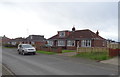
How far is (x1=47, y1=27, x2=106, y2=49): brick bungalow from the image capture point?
3372cm

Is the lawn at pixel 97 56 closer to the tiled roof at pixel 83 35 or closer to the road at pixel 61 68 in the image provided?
the road at pixel 61 68

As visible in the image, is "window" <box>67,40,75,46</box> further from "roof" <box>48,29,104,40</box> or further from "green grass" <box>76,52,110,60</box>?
"green grass" <box>76,52,110,60</box>

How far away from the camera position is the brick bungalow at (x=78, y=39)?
33.7 m

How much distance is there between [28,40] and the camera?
222ft

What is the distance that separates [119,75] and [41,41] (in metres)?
61.1

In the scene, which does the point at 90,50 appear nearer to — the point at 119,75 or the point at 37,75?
the point at 119,75

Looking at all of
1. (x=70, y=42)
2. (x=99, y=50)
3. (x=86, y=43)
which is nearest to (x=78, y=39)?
(x=86, y=43)

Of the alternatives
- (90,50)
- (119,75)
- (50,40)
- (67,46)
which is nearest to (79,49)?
(90,50)

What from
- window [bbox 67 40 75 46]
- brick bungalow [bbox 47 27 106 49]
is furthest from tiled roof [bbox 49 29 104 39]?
window [bbox 67 40 75 46]

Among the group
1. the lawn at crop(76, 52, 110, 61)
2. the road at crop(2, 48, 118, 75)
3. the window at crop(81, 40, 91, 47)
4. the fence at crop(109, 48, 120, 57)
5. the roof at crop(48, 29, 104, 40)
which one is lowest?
the road at crop(2, 48, 118, 75)

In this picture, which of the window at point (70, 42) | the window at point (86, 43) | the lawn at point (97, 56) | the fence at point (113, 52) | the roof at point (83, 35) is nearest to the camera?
the lawn at point (97, 56)

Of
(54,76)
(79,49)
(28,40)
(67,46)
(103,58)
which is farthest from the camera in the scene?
(28,40)

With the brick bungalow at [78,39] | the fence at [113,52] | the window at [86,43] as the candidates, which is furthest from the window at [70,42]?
the fence at [113,52]

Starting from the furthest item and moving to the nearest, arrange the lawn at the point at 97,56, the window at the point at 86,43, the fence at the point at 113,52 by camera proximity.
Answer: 1. the window at the point at 86,43
2. the fence at the point at 113,52
3. the lawn at the point at 97,56
